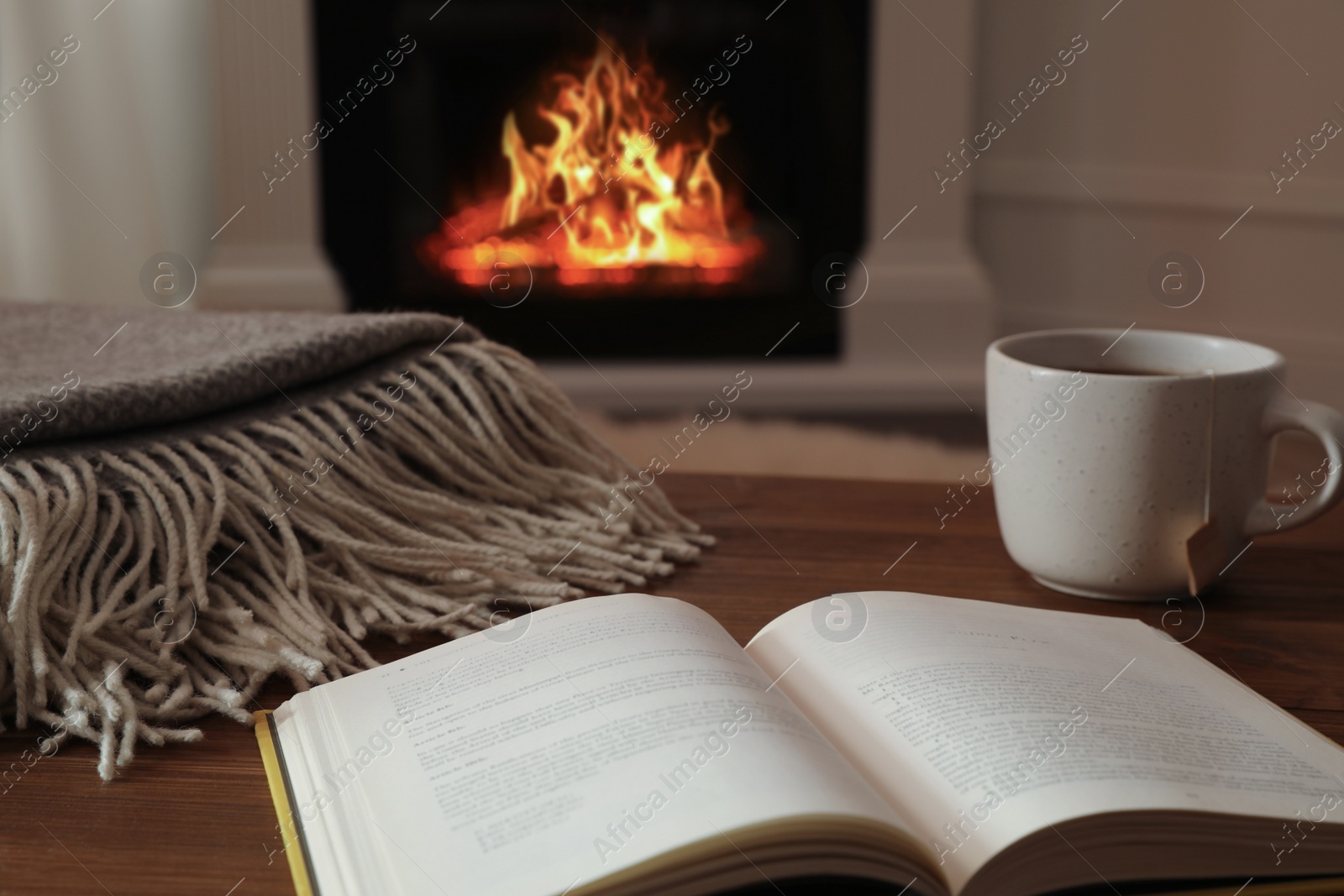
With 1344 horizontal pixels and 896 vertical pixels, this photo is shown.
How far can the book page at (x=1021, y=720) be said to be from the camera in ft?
1.21

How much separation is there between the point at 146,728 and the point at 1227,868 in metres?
0.38

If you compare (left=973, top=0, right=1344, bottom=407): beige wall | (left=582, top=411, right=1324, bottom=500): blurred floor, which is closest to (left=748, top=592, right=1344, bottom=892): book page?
(left=582, top=411, right=1324, bottom=500): blurred floor

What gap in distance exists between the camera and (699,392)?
1.94 metres

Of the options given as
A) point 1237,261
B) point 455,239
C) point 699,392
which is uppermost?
point 455,239

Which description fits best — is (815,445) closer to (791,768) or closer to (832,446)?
(832,446)

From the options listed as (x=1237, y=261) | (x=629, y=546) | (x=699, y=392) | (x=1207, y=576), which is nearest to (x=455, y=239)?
(x=699, y=392)

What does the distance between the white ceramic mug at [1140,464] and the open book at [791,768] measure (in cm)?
9

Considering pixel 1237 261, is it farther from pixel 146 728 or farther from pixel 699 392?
pixel 146 728

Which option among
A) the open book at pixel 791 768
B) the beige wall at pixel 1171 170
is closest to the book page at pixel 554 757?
the open book at pixel 791 768

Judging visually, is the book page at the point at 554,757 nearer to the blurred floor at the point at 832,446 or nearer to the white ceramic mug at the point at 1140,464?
the white ceramic mug at the point at 1140,464

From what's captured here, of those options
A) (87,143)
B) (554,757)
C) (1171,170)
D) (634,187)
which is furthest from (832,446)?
(554,757)

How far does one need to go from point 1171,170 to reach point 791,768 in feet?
6.11

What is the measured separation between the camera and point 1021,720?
16.2 inches

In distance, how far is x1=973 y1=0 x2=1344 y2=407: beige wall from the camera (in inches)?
72.4
